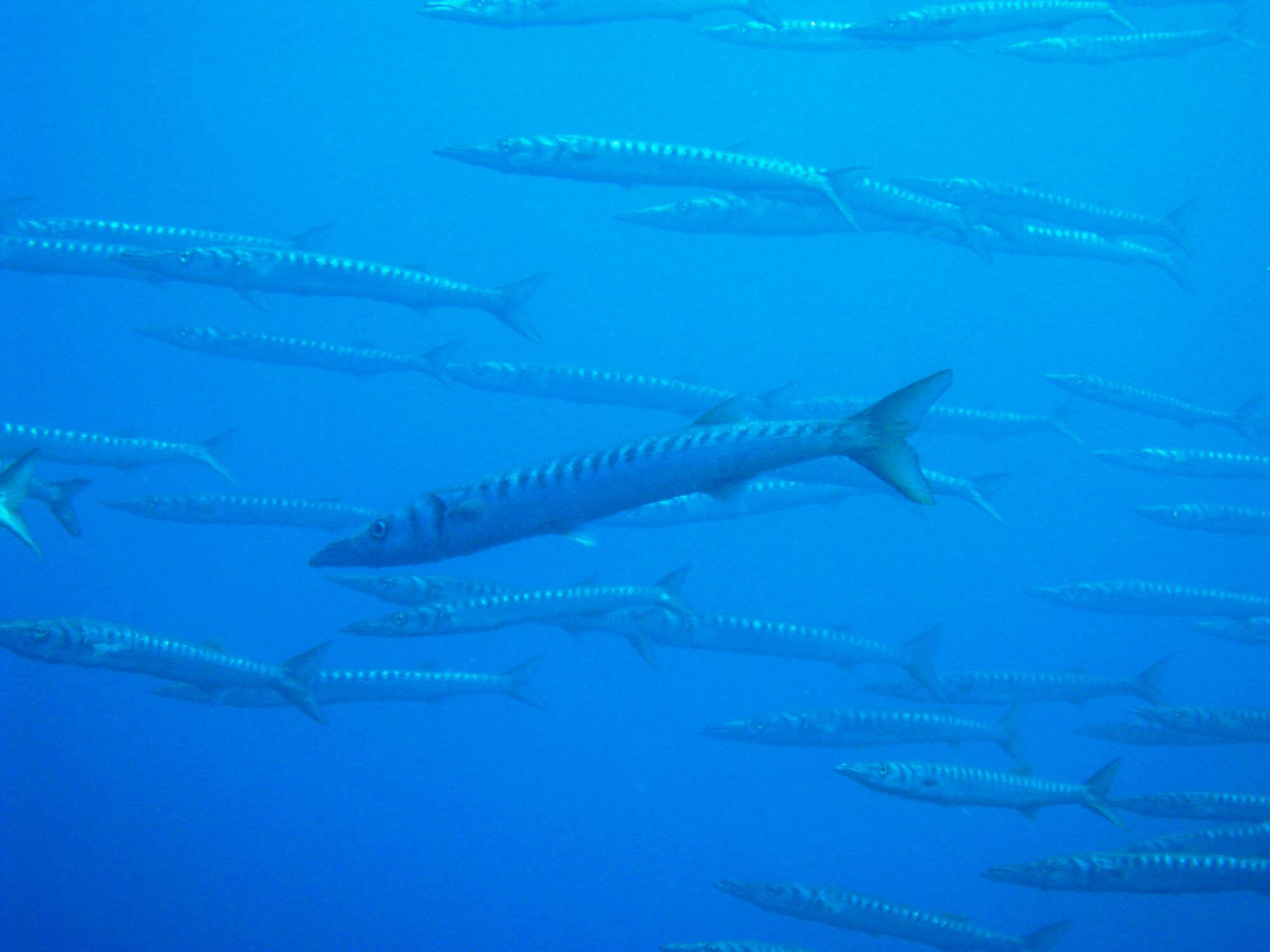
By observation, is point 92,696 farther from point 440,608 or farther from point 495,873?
point 440,608

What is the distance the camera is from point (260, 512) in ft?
30.3

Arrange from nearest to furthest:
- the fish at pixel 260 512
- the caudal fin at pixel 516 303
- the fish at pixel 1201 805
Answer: the fish at pixel 1201 805 < the caudal fin at pixel 516 303 < the fish at pixel 260 512

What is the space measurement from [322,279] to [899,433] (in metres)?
6.27

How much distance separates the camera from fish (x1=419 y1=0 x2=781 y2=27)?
26.8ft

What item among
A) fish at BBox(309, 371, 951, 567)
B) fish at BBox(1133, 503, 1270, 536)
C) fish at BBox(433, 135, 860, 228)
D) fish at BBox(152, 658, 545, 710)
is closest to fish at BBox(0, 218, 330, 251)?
fish at BBox(433, 135, 860, 228)

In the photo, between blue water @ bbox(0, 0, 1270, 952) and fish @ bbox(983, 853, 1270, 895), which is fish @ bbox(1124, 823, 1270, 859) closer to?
fish @ bbox(983, 853, 1270, 895)

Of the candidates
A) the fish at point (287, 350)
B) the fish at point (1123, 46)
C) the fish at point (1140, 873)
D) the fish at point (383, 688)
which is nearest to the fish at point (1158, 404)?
the fish at point (1123, 46)

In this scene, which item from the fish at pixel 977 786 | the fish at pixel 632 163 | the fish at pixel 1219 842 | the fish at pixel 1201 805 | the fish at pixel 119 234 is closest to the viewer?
the fish at pixel 977 786

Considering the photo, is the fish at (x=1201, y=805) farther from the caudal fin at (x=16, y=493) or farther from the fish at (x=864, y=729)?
the caudal fin at (x=16, y=493)

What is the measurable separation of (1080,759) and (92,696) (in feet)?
52.7

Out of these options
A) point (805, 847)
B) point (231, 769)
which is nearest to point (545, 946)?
point (805, 847)

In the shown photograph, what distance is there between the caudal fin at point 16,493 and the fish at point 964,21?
762 cm

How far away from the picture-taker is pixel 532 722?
16.8 metres

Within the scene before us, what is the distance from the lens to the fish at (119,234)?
8875 mm
